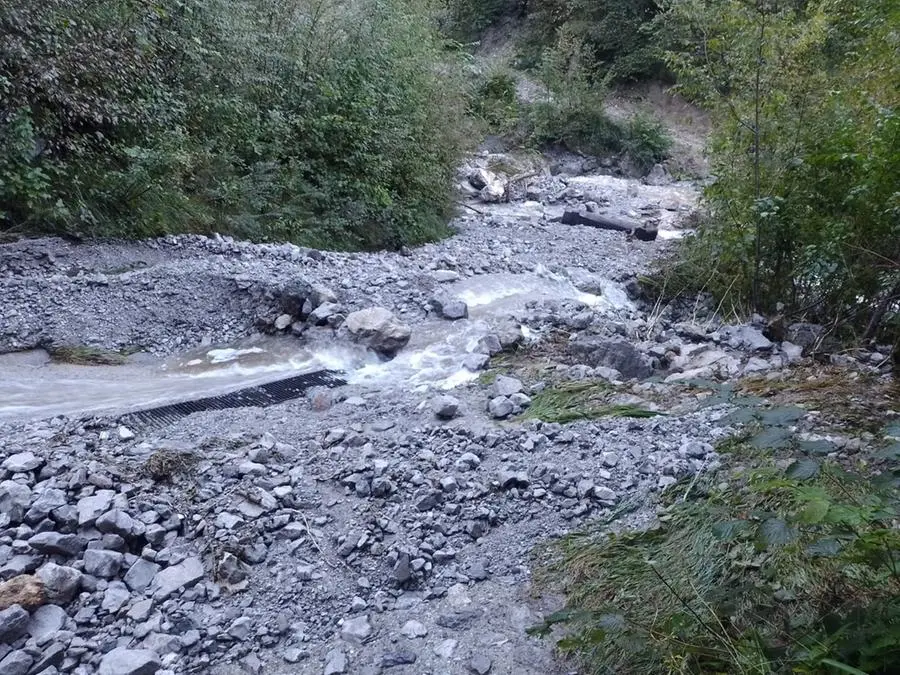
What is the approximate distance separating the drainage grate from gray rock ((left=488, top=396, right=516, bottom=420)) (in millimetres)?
1460

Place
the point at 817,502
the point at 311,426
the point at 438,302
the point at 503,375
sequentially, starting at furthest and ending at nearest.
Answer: the point at 438,302, the point at 503,375, the point at 311,426, the point at 817,502

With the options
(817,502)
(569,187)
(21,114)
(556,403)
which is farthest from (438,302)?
(569,187)

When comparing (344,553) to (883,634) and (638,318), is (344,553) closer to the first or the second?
(883,634)

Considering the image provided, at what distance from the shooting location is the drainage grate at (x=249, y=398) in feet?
15.4

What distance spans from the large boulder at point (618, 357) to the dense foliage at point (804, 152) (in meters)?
1.72

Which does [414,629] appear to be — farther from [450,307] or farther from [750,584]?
[450,307]

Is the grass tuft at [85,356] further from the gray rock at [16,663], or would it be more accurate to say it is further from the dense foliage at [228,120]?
the gray rock at [16,663]

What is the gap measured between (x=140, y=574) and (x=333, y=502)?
3.00 feet

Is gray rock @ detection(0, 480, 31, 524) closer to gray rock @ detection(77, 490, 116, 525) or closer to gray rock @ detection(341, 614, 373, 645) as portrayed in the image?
gray rock @ detection(77, 490, 116, 525)

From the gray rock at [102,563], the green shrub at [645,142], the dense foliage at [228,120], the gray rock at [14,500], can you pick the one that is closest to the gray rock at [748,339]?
the dense foliage at [228,120]

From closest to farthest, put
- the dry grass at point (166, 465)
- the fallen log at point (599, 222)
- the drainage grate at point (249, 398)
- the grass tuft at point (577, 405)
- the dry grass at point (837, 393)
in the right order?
the dry grass at point (166, 465)
the dry grass at point (837, 393)
the grass tuft at point (577, 405)
the drainage grate at point (249, 398)
the fallen log at point (599, 222)

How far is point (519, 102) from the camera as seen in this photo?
18578mm

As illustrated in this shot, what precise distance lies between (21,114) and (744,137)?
20.6 ft

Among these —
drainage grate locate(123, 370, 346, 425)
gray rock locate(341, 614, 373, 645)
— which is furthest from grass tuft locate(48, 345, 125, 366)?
gray rock locate(341, 614, 373, 645)
